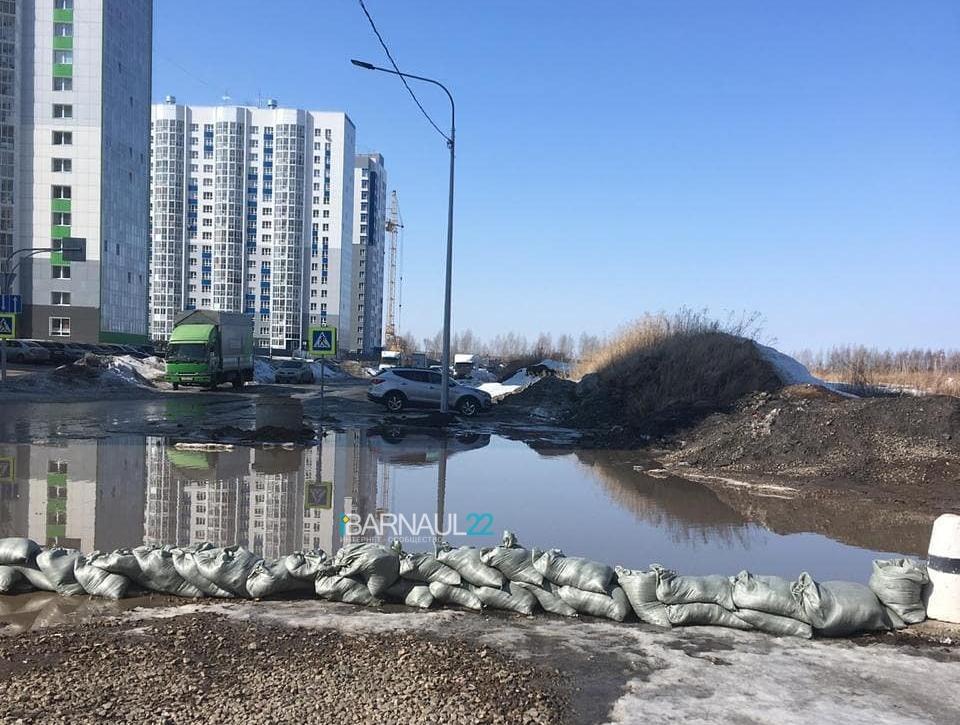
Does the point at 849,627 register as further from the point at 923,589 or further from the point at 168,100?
the point at 168,100

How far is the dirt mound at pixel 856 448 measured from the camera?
1354cm

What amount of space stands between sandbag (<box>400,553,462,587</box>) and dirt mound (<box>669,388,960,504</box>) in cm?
923

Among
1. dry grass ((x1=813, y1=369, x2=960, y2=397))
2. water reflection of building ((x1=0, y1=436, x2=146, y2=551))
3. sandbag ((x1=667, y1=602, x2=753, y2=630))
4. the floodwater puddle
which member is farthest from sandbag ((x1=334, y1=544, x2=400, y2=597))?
dry grass ((x1=813, y1=369, x2=960, y2=397))

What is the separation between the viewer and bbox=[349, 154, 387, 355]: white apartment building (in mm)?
134000

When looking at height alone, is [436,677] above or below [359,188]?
below

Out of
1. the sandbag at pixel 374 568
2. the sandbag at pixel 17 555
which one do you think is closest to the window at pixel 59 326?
the sandbag at pixel 17 555

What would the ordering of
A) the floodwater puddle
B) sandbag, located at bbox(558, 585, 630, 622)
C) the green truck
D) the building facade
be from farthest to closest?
the building facade < the green truck < the floodwater puddle < sandbag, located at bbox(558, 585, 630, 622)

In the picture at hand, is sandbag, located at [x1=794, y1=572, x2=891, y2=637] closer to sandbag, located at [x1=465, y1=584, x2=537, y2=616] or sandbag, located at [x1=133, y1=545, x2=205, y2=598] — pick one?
sandbag, located at [x1=465, y1=584, x2=537, y2=616]

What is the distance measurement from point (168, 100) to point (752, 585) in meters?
122

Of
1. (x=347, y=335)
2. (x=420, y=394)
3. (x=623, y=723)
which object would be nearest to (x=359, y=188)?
(x=347, y=335)

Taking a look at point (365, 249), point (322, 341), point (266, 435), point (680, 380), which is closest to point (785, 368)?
point (680, 380)

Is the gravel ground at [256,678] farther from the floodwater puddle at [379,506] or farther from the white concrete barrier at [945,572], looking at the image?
the white concrete barrier at [945,572]

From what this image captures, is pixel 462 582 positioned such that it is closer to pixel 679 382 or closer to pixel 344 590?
pixel 344 590

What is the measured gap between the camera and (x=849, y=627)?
5676 millimetres
